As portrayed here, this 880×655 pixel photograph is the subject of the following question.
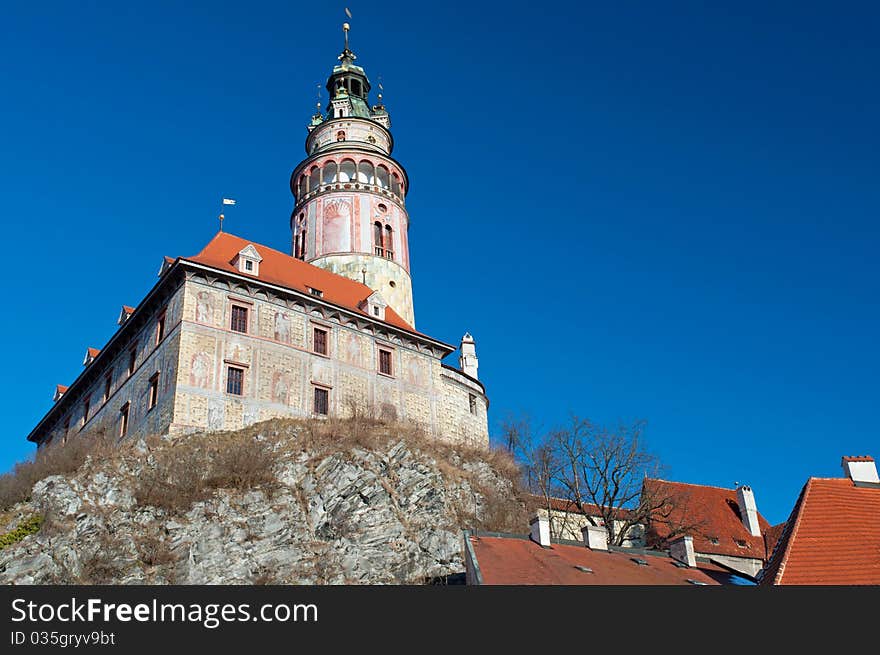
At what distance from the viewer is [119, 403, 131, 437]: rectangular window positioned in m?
39.6

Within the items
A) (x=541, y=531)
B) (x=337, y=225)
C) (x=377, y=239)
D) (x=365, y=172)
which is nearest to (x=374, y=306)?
(x=377, y=239)

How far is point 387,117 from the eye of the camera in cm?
6412

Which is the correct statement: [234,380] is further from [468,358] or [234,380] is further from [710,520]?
[710,520]

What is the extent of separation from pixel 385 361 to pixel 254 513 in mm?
13273

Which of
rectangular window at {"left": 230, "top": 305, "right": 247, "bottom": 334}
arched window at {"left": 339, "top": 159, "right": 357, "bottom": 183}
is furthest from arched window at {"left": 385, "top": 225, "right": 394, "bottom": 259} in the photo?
rectangular window at {"left": 230, "top": 305, "right": 247, "bottom": 334}

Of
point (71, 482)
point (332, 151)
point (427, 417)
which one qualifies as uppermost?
point (332, 151)

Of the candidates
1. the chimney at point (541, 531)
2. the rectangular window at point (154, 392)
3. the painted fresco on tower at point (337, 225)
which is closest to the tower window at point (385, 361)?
the rectangular window at point (154, 392)

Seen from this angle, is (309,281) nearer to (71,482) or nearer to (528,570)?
(71,482)

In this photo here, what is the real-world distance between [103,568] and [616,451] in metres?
22.4

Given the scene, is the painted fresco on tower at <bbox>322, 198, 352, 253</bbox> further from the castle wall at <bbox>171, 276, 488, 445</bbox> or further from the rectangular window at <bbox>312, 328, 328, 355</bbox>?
the rectangular window at <bbox>312, 328, 328, 355</bbox>

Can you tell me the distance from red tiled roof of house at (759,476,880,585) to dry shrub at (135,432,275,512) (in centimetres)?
1910
